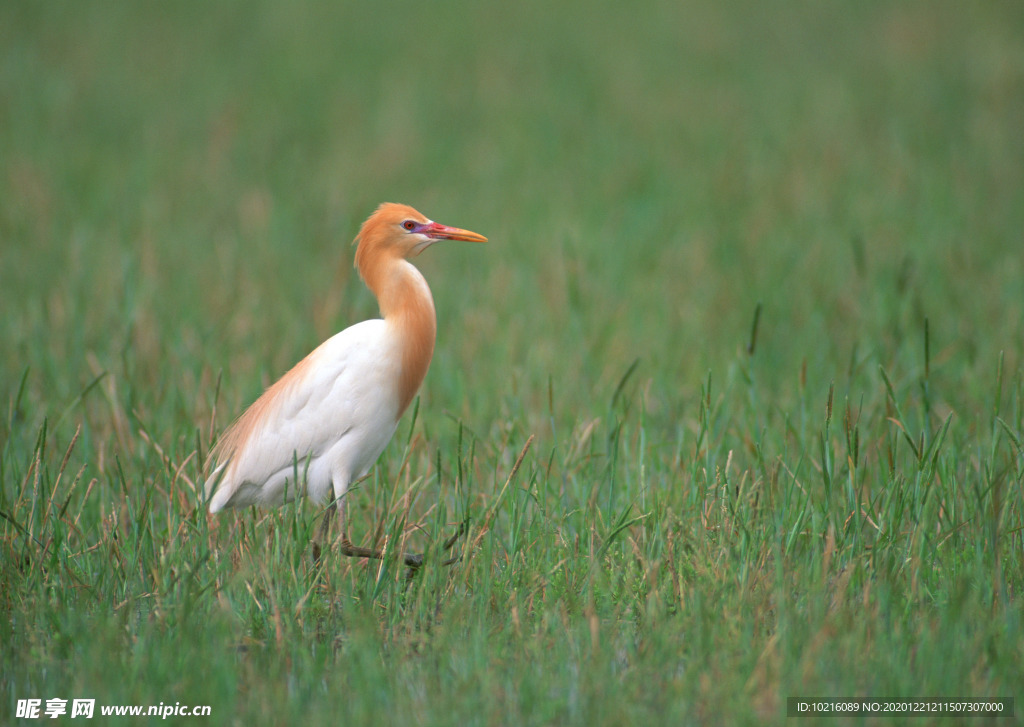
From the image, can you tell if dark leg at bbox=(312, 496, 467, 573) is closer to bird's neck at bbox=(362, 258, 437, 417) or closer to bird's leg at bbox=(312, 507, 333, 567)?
bird's leg at bbox=(312, 507, 333, 567)

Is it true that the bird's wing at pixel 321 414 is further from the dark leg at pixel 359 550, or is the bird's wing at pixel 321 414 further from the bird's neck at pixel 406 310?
the dark leg at pixel 359 550

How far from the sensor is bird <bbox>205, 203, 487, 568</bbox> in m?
3.51

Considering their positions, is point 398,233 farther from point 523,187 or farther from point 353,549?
point 523,187

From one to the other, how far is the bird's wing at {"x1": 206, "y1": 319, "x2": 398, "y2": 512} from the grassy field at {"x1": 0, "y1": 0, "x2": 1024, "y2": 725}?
0.51ft

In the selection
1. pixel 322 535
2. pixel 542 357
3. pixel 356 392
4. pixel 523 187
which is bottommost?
pixel 322 535

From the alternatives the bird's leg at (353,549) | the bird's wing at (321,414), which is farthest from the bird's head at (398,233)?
the bird's leg at (353,549)

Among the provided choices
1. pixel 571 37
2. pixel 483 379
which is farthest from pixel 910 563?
pixel 571 37

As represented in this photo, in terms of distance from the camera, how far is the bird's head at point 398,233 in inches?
138

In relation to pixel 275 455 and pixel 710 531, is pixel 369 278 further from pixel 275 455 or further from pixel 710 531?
pixel 710 531

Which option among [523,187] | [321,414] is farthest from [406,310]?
[523,187]

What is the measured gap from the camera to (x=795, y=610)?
3000 mm

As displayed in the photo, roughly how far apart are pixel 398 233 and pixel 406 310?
0.97 feet

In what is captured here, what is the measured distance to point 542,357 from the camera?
565 cm

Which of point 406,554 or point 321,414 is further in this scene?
point 321,414
